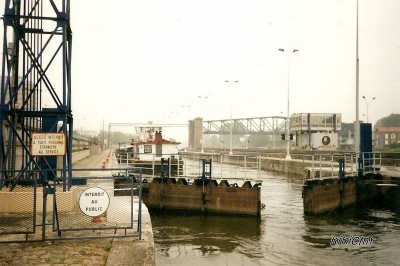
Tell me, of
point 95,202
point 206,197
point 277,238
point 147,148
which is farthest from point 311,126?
point 95,202

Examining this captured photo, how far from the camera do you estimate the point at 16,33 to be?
10016mm

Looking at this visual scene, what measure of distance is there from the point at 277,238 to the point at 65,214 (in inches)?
303

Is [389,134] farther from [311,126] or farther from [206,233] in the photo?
[206,233]

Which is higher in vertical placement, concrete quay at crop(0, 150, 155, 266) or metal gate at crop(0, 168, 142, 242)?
metal gate at crop(0, 168, 142, 242)

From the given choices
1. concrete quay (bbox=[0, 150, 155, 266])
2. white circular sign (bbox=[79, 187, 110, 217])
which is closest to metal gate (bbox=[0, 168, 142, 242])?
white circular sign (bbox=[79, 187, 110, 217])

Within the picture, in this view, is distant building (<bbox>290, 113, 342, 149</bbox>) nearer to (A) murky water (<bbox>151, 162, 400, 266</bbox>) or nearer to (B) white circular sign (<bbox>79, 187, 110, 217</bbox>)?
(A) murky water (<bbox>151, 162, 400, 266</bbox>)

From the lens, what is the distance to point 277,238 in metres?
13.3

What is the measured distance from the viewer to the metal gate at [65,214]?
7.28m

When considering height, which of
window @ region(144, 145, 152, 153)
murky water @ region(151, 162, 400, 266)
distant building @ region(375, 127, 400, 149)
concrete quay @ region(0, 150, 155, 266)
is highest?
distant building @ region(375, 127, 400, 149)

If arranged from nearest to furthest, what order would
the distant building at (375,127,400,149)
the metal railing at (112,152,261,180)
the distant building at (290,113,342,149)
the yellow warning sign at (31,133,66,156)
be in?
the yellow warning sign at (31,133,66,156)
the metal railing at (112,152,261,180)
the distant building at (290,113,342,149)
the distant building at (375,127,400,149)

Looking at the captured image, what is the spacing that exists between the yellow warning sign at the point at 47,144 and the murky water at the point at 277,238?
14.5ft

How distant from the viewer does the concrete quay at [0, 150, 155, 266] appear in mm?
6102

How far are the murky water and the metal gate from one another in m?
2.80

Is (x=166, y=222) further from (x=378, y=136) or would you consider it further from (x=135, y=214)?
(x=378, y=136)
